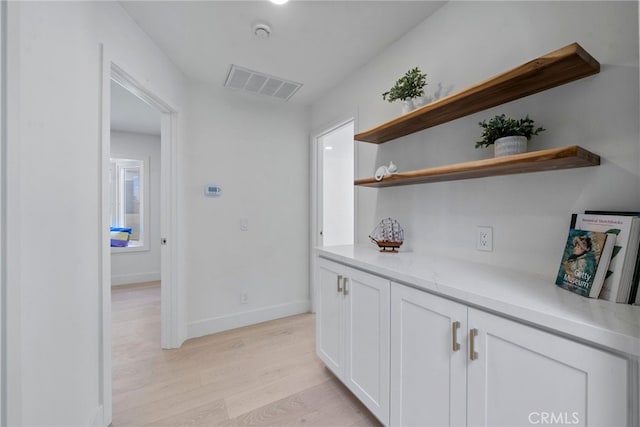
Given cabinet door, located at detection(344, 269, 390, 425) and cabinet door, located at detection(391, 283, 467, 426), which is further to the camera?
cabinet door, located at detection(344, 269, 390, 425)

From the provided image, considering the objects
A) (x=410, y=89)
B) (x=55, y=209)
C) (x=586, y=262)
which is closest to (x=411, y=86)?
(x=410, y=89)

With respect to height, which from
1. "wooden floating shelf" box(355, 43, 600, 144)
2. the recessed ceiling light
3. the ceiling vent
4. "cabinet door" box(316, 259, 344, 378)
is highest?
the recessed ceiling light

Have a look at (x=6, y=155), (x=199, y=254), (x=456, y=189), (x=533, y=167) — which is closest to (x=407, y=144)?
(x=456, y=189)

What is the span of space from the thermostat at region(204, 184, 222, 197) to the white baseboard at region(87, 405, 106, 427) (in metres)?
1.71

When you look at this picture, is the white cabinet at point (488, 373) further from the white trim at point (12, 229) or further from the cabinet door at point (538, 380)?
the white trim at point (12, 229)

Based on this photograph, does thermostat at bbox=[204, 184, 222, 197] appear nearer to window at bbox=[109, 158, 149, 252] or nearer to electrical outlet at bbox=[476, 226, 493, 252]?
electrical outlet at bbox=[476, 226, 493, 252]

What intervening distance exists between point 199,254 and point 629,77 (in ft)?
9.63

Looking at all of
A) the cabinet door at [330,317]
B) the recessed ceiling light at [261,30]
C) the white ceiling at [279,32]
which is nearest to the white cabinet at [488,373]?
the cabinet door at [330,317]

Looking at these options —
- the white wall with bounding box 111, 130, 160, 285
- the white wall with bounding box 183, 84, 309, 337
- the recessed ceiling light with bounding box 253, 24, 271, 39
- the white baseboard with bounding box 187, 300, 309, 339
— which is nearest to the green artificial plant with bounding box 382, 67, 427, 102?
the recessed ceiling light with bounding box 253, 24, 271, 39

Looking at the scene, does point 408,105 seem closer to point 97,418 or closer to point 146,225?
point 97,418

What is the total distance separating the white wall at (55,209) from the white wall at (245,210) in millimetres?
1090

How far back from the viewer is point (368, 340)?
1463 millimetres

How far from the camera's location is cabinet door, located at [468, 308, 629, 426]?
67 centimetres

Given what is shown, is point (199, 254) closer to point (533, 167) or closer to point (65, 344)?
point (65, 344)
